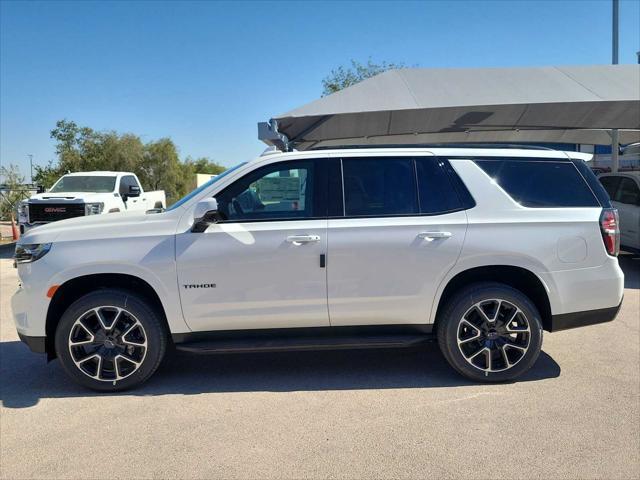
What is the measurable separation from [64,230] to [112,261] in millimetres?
514

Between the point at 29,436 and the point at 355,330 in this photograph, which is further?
the point at 355,330

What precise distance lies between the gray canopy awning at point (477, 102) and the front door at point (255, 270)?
17.4 ft

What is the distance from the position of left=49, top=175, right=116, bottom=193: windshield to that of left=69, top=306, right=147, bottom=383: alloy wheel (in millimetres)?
11320

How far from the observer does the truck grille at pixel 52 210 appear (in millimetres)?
12609

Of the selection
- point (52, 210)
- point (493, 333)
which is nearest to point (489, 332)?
point (493, 333)

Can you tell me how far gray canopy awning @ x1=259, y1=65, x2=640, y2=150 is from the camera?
389 inches

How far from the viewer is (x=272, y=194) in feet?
13.6

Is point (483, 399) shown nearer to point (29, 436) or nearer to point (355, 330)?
point (355, 330)

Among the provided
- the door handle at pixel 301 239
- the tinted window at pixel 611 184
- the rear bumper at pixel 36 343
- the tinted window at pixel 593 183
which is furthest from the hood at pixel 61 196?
the tinted window at pixel 611 184

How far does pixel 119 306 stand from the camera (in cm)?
397

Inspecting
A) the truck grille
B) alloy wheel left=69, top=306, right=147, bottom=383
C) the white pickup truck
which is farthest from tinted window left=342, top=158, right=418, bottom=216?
the truck grille

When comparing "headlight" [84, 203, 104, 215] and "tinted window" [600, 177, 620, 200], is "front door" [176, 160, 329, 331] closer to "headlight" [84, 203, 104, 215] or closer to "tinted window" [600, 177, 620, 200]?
"tinted window" [600, 177, 620, 200]

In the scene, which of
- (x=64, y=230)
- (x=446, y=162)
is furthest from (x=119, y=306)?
(x=446, y=162)

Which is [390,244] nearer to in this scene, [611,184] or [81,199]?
[611,184]
